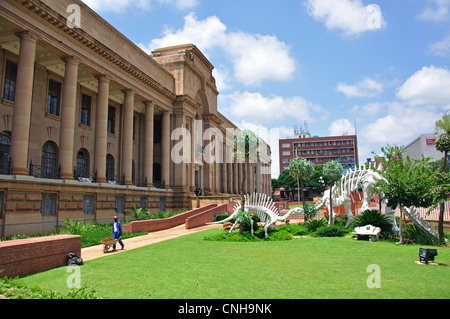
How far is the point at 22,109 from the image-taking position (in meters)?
18.8

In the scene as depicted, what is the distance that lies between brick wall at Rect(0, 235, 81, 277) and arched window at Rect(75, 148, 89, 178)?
760 inches

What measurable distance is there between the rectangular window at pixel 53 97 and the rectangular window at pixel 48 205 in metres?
8.30

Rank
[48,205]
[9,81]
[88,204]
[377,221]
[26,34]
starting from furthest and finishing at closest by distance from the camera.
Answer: [88,204] → [9,81] → [48,205] → [26,34] → [377,221]

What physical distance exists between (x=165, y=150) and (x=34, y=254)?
2625 centimetres

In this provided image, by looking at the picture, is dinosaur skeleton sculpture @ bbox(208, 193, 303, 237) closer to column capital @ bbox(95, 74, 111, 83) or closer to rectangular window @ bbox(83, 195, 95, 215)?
rectangular window @ bbox(83, 195, 95, 215)

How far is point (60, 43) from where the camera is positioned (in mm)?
21859

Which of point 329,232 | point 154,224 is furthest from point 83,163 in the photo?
point 329,232

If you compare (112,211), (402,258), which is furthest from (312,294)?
(112,211)

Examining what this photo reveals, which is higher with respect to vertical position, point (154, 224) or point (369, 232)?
point (369, 232)

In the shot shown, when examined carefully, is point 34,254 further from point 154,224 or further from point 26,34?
point 26,34

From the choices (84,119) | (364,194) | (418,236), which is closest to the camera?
(418,236)

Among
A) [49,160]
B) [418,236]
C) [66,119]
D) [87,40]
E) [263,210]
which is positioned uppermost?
[87,40]

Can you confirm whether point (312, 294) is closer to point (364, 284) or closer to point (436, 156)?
point (364, 284)
